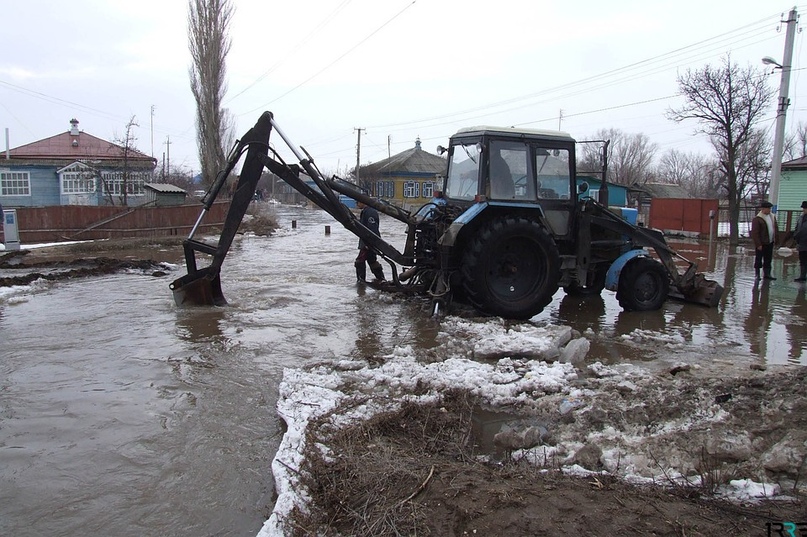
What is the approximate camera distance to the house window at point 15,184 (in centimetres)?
2959

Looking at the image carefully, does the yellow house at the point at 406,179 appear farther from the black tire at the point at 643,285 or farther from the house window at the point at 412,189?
the black tire at the point at 643,285

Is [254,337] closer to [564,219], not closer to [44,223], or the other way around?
[564,219]

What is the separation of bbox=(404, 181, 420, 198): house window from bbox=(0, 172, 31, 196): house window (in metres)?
Result: 31.8

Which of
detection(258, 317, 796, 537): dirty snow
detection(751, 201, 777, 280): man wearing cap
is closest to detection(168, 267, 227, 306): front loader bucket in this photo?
detection(258, 317, 796, 537): dirty snow

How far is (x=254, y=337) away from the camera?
7.47 m

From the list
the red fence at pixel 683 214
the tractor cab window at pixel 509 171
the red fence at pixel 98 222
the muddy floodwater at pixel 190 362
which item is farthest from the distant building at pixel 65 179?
the tractor cab window at pixel 509 171

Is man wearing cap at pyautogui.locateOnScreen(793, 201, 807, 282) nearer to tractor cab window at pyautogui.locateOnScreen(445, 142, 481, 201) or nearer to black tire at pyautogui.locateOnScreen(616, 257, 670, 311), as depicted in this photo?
black tire at pyautogui.locateOnScreen(616, 257, 670, 311)

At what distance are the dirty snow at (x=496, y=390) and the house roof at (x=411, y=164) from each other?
1921 inches

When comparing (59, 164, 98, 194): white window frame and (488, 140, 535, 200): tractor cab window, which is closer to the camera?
(488, 140, 535, 200): tractor cab window

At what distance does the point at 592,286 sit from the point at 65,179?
29267 mm

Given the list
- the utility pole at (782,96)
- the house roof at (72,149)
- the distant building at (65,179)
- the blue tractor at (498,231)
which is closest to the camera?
the blue tractor at (498,231)

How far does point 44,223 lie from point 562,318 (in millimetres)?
18851

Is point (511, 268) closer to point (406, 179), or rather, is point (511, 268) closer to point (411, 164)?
point (406, 179)

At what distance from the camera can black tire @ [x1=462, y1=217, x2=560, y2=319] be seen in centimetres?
812
